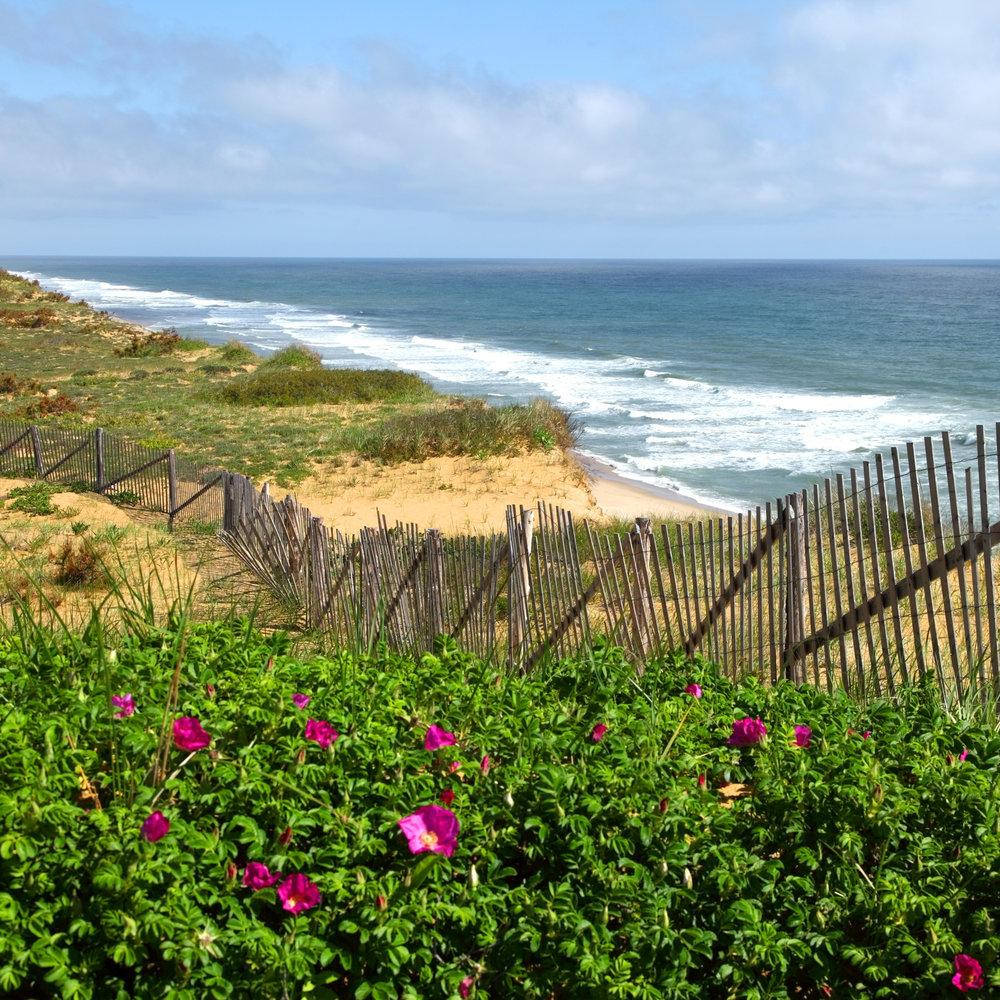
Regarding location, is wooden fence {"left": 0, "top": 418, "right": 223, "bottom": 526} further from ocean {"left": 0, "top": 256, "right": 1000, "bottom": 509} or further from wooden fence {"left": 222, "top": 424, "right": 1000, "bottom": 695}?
ocean {"left": 0, "top": 256, "right": 1000, "bottom": 509}

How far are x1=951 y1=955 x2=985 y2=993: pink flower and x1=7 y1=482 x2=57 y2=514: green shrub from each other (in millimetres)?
14283

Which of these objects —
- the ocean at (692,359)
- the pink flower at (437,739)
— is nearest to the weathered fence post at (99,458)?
the ocean at (692,359)

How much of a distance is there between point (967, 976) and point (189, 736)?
2.02 m

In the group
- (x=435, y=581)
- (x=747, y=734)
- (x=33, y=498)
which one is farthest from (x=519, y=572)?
(x=33, y=498)

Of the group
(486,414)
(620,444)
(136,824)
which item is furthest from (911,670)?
(620,444)

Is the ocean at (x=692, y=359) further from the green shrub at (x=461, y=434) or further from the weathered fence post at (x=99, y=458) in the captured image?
the weathered fence post at (x=99, y=458)

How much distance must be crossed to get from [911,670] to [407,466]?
1478 cm

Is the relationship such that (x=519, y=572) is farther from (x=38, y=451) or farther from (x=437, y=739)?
(x=38, y=451)

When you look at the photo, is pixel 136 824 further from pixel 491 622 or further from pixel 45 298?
pixel 45 298

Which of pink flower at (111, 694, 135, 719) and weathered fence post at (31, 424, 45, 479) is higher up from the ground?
pink flower at (111, 694, 135, 719)

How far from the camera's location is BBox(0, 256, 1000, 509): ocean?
964 inches

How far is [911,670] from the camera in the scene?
4.93m

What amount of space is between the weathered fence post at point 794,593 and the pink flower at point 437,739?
2.91m

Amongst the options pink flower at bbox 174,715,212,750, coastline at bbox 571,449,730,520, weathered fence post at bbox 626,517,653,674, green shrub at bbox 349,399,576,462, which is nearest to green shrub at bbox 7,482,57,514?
green shrub at bbox 349,399,576,462
